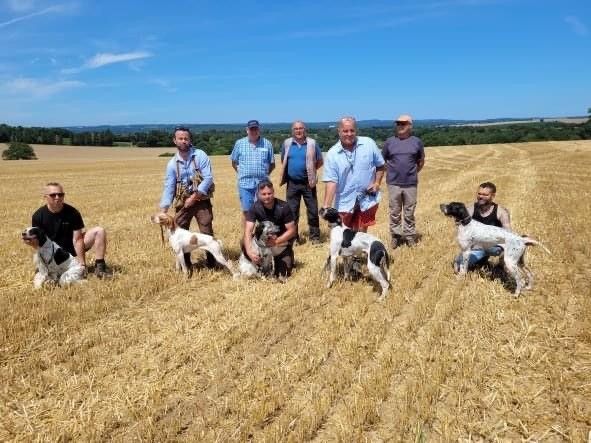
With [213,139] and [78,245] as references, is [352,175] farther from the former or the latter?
[213,139]

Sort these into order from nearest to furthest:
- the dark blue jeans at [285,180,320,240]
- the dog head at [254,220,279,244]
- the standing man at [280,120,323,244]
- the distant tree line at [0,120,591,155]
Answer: the dog head at [254,220,279,244] < the standing man at [280,120,323,244] < the dark blue jeans at [285,180,320,240] < the distant tree line at [0,120,591,155]

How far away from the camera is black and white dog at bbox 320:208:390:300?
595 cm

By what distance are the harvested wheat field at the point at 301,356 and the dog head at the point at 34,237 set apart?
0.70 metres

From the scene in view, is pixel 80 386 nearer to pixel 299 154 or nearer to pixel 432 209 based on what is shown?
pixel 299 154

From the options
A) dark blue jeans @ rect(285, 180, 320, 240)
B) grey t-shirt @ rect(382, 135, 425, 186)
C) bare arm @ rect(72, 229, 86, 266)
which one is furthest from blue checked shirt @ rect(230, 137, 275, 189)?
bare arm @ rect(72, 229, 86, 266)

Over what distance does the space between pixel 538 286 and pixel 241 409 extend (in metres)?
4.43

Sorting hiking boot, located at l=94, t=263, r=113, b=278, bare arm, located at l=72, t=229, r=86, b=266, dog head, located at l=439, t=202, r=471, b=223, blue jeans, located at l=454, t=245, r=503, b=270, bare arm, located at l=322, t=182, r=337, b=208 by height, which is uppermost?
bare arm, located at l=322, t=182, r=337, b=208

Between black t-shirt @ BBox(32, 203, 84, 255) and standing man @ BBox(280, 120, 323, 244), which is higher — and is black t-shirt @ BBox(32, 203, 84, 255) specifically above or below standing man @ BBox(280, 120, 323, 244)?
below

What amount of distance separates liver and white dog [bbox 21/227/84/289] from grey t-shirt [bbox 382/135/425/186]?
532 centimetres

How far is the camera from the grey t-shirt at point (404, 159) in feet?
27.0

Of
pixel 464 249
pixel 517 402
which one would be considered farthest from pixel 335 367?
pixel 464 249

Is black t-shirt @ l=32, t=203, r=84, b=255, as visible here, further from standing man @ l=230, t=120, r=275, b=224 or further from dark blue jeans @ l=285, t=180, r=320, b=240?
dark blue jeans @ l=285, t=180, r=320, b=240

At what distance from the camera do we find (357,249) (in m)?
6.28

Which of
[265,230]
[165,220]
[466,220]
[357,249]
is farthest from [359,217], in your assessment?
[165,220]
